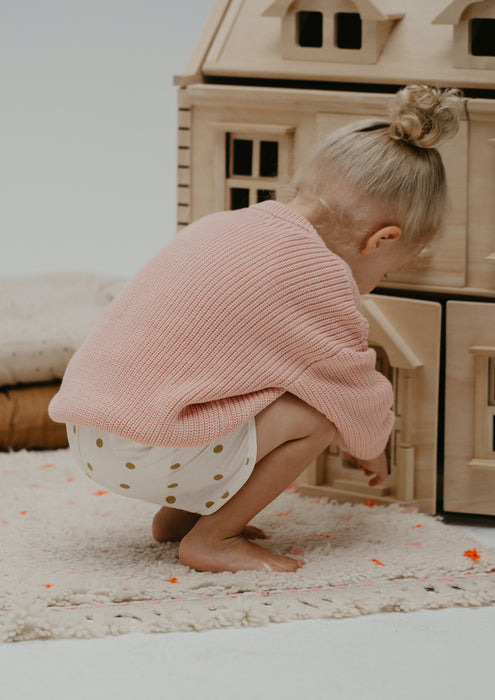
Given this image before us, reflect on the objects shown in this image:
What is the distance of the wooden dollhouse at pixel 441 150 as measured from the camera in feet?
4.82

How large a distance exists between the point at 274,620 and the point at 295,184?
0.59 meters

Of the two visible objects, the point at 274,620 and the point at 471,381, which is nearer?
the point at 274,620

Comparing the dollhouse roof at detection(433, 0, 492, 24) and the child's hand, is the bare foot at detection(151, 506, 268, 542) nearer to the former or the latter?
the child's hand

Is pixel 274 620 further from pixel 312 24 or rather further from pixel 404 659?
pixel 312 24

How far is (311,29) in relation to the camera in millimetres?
1657

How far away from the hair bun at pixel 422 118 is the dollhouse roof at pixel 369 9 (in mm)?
223

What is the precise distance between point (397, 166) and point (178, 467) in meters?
0.49

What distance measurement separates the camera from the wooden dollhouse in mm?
1470

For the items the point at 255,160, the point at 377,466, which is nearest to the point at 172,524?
the point at 377,466

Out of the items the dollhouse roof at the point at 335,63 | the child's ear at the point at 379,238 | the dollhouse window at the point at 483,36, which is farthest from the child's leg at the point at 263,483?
the dollhouse window at the point at 483,36

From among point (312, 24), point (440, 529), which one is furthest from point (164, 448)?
point (312, 24)

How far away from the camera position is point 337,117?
1508mm

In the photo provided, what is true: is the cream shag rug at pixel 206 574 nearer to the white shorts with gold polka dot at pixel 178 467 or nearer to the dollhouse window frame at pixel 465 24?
the white shorts with gold polka dot at pixel 178 467

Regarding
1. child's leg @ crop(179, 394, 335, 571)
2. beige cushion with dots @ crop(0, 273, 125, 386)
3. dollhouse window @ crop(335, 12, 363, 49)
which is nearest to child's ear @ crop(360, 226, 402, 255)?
child's leg @ crop(179, 394, 335, 571)
